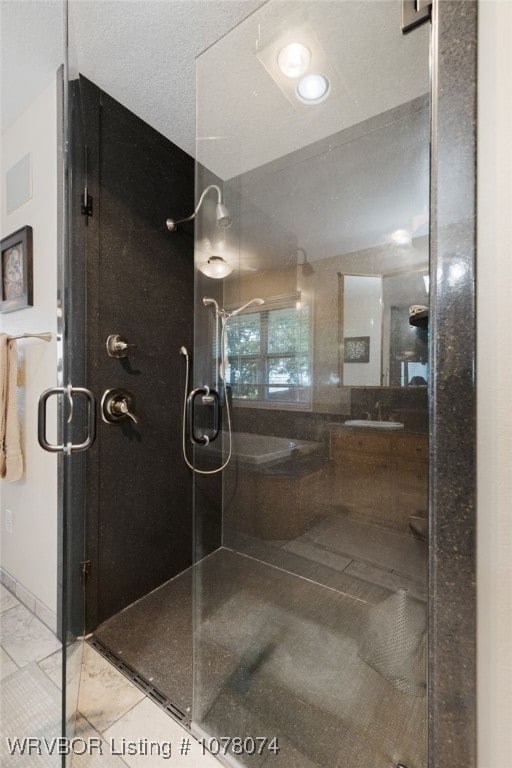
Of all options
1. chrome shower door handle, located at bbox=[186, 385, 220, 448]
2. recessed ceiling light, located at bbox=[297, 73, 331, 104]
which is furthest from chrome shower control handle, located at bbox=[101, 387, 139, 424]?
recessed ceiling light, located at bbox=[297, 73, 331, 104]

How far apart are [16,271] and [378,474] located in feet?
6.67

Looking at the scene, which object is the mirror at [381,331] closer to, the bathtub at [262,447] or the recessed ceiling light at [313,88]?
the bathtub at [262,447]

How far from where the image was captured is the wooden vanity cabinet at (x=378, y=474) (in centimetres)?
115

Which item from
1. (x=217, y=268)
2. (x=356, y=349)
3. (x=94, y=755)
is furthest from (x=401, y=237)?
(x=94, y=755)

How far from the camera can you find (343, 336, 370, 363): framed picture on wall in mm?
1300

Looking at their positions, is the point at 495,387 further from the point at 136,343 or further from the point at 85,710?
the point at 85,710

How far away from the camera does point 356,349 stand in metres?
1.32

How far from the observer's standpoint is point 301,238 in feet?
4.75

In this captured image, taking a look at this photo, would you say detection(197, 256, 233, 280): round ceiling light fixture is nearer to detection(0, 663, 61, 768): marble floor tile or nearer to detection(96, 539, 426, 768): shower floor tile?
detection(96, 539, 426, 768): shower floor tile

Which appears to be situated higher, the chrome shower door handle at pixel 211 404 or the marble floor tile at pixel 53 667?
the chrome shower door handle at pixel 211 404

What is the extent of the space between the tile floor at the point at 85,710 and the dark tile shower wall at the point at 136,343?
235 millimetres

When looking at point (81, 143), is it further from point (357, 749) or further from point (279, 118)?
point (357, 749)

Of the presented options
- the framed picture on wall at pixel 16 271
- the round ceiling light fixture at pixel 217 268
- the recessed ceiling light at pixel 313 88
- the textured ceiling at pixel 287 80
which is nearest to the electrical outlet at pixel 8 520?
the framed picture on wall at pixel 16 271

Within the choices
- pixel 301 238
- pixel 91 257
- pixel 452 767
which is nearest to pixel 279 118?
pixel 301 238
